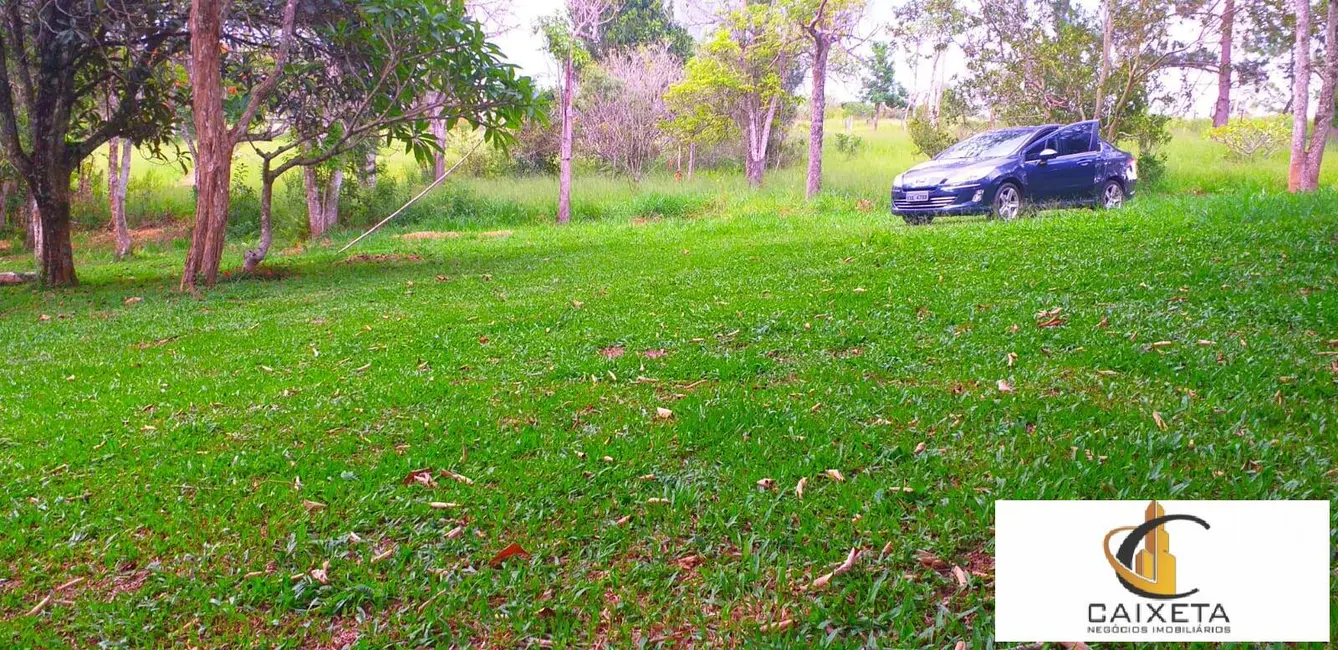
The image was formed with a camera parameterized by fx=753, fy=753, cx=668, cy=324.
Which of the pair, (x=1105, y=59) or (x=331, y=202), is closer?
(x=1105, y=59)

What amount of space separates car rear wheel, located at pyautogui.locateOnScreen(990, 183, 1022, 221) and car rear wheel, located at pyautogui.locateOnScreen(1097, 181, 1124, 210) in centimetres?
171

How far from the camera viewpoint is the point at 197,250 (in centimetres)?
919

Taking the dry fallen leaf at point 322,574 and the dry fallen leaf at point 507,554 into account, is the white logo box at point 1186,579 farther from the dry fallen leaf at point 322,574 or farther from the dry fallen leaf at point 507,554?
the dry fallen leaf at point 322,574

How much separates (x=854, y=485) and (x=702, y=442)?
75cm

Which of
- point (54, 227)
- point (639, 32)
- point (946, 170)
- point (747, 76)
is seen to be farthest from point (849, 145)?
point (54, 227)

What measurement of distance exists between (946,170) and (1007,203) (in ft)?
3.19

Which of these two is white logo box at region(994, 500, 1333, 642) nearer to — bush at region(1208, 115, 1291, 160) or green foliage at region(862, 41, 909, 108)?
bush at region(1208, 115, 1291, 160)

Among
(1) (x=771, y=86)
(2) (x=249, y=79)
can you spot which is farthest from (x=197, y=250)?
(1) (x=771, y=86)

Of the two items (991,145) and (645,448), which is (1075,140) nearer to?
(991,145)

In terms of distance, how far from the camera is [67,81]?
9.80 meters

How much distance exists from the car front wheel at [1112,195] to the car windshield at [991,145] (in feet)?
5.05

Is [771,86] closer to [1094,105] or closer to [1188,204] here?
[1094,105]

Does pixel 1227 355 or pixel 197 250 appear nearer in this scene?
pixel 1227 355

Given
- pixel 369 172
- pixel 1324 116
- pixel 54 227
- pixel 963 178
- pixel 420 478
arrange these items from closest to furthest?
pixel 420 478 → pixel 54 227 → pixel 963 178 → pixel 1324 116 → pixel 369 172
